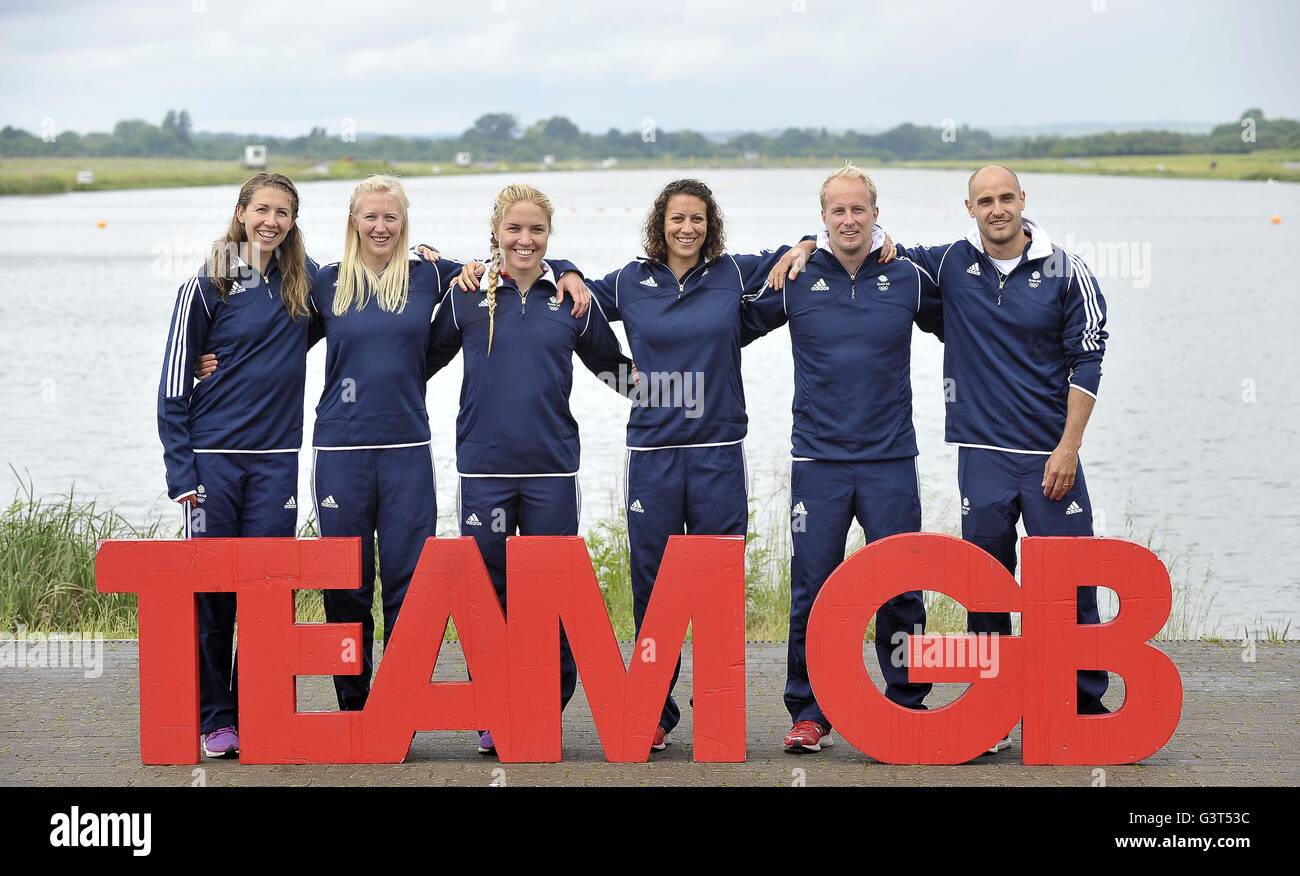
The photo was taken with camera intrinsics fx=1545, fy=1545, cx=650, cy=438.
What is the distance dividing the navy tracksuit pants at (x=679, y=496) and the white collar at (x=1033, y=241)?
129 cm

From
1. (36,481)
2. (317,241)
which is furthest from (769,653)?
(317,241)

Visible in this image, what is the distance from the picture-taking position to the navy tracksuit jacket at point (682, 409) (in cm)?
612

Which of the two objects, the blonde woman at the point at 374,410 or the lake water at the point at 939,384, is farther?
the lake water at the point at 939,384

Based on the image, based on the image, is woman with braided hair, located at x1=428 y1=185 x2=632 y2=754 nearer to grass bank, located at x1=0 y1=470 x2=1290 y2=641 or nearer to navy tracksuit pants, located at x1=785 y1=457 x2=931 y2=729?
navy tracksuit pants, located at x1=785 y1=457 x2=931 y2=729

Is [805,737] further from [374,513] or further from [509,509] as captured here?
[374,513]

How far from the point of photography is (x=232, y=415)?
6.20 meters

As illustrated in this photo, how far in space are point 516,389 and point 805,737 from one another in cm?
181

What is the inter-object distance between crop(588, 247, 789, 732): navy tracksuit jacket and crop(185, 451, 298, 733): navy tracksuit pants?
1415 millimetres

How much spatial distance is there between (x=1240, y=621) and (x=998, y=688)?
227 inches

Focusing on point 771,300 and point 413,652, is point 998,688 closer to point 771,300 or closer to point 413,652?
point 771,300

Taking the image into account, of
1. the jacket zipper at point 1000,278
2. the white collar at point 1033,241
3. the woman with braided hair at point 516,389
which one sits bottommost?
the woman with braided hair at point 516,389

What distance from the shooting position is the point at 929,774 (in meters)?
5.85

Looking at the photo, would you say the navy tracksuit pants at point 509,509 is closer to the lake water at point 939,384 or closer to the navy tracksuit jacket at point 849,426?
the navy tracksuit jacket at point 849,426

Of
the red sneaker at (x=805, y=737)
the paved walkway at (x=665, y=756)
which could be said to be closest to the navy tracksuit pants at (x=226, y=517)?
the paved walkway at (x=665, y=756)
